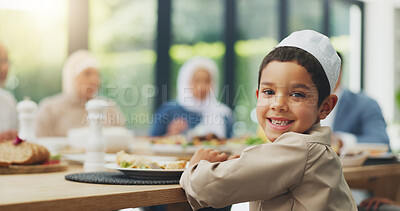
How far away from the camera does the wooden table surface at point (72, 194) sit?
1085 millimetres

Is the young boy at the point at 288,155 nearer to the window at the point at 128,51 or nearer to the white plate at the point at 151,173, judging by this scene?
the white plate at the point at 151,173

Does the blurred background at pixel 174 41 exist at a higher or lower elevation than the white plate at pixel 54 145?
higher

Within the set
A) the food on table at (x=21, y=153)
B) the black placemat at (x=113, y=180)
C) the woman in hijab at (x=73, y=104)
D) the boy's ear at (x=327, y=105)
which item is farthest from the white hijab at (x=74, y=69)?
the boy's ear at (x=327, y=105)

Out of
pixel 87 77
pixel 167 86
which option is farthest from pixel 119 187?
pixel 167 86

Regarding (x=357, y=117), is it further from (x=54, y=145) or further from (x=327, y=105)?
(x=327, y=105)

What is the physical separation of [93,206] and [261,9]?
6.20 m

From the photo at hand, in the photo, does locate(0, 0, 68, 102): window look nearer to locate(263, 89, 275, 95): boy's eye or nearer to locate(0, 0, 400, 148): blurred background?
locate(0, 0, 400, 148): blurred background

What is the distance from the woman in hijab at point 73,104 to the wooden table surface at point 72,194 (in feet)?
8.81

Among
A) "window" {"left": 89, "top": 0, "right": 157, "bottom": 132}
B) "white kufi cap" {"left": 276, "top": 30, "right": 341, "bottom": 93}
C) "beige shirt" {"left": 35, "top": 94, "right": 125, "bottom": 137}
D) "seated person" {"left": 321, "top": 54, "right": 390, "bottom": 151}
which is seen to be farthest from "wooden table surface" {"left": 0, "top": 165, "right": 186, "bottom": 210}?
"window" {"left": 89, "top": 0, "right": 157, "bottom": 132}

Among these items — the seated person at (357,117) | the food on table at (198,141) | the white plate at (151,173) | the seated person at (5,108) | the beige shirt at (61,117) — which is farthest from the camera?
the beige shirt at (61,117)

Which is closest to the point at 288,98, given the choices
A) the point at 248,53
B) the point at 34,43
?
the point at 34,43

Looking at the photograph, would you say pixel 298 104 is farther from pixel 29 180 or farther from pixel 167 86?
pixel 167 86

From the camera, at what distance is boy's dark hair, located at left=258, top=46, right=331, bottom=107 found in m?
1.33

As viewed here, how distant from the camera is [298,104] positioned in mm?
1336
